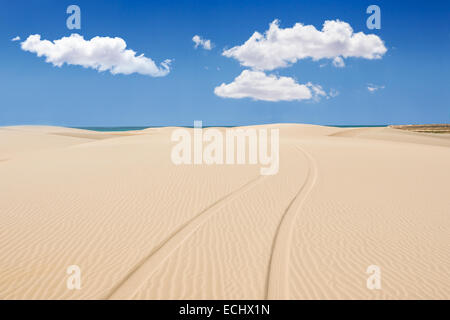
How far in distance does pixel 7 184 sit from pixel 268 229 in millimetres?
10040

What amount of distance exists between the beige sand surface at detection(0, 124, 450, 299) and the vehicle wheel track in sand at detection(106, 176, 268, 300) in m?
0.03

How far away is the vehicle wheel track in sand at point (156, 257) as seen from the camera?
4.96 metres

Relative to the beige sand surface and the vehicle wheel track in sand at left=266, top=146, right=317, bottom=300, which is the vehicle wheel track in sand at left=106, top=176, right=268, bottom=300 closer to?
the beige sand surface

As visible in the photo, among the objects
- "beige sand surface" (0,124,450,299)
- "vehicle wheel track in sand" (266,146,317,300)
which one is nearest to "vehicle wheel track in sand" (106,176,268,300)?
"beige sand surface" (0,124,450,299)

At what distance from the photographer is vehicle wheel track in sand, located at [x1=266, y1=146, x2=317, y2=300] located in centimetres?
497

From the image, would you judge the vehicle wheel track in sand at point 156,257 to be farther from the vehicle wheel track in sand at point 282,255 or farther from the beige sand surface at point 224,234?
the vehicle wheel track in sand at point 282,255

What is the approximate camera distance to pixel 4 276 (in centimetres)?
542

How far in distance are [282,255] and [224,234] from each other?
1.51 metres

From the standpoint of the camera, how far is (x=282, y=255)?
6.12m

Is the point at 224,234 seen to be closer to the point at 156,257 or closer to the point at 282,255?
the point at 282,255

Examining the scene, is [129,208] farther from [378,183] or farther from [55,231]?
[378,183]

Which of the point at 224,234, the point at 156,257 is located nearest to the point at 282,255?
the point at 224,234

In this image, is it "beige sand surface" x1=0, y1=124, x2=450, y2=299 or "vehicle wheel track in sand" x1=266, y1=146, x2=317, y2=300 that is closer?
"vehicle wheel track in sand" x1=266, y1=146, x2=317, y2=300
